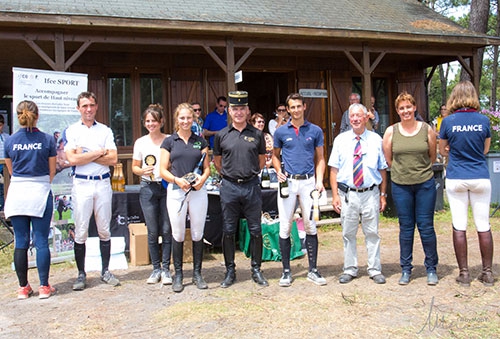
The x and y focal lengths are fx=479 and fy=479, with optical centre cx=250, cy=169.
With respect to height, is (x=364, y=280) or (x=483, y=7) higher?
(x=483, y=7)

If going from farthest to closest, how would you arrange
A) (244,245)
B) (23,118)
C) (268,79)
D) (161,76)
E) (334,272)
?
(268,79) < (161,76) < (244,245) < (334,272) < (23,118)

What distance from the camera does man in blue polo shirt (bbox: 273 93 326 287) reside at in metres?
4.44

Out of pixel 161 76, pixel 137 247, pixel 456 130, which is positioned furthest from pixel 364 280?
pixel 161 76

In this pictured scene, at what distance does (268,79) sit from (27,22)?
6.44m

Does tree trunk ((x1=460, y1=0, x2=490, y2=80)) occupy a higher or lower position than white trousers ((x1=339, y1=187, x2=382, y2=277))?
higher

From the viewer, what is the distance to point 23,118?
4.15m

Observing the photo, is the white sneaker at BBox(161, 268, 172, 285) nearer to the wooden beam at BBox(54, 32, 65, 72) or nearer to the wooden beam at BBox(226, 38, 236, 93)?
the wooden beam at BBox(54, 32, 65, 72)

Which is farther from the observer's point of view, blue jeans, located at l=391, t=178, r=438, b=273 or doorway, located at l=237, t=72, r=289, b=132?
doorway, located at l=237, t=72, r=289, b=132

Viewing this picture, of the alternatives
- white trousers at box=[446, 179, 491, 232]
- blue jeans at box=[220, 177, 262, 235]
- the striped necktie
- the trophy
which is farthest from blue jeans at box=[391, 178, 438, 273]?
the trophy

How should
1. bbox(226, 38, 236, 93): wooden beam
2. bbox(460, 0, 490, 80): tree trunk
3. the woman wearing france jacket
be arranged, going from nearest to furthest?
the woman wearing france jacket < bbox(226, 38, 236, 93): wooden beam < bbox(460, 0, 490, 80): tree trunk

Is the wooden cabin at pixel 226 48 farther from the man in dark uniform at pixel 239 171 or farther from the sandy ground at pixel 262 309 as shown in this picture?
the sandy ground at pixel 262 309

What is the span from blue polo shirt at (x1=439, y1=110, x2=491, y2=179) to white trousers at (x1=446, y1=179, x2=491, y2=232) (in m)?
0.06

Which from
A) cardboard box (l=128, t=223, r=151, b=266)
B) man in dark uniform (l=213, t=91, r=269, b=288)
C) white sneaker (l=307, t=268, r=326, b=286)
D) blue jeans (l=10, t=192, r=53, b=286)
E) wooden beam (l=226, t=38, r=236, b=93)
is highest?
wooden beam (l=226, t=38, r=236, b=93)

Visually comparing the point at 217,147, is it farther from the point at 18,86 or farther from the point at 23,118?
the point at 18,86
